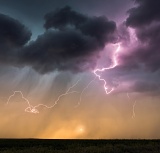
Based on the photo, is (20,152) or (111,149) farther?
(111,149)

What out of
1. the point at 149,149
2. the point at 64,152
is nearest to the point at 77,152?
the point at 64,152

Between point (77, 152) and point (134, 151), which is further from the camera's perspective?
point (134, 151)

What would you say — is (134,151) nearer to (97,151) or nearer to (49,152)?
(97,151)

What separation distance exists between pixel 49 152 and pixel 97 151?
5.72 metres

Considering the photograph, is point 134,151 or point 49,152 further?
point 134,151

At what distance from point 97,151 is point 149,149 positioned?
8.44m

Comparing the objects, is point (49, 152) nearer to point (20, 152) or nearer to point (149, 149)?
point (20, 152)

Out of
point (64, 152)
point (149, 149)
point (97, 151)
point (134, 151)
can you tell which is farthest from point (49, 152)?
point (149, 149)

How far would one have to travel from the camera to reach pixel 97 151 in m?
39.5

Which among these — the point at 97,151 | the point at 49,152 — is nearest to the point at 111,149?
the point at 97,151

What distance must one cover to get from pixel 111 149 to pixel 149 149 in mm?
5809

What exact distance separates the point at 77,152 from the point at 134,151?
322 inches

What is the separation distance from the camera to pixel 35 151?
39.6m

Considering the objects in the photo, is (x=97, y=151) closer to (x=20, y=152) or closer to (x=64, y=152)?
(x=64, y=152)
